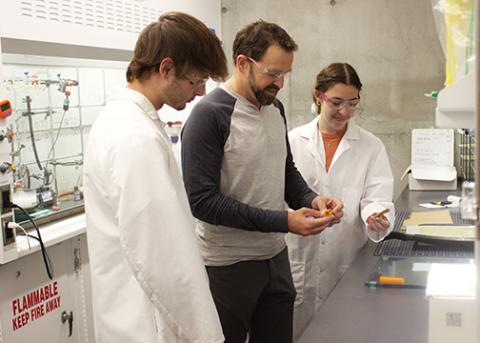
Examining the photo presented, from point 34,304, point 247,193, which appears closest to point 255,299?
point 247,193

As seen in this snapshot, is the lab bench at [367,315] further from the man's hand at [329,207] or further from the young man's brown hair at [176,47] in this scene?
the young man's brown hair at [176,47]

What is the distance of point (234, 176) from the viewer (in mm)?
1908

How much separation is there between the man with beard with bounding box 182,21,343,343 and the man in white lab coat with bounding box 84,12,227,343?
0.38 m

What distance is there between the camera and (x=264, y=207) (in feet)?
6.41

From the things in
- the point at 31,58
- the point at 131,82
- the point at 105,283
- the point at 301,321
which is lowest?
the point at 301,321

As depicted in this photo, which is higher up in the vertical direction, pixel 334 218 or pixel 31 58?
pixel 31 58

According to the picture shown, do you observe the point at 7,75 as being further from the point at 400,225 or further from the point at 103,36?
the point at 400,225

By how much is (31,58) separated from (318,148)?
1.68 metres

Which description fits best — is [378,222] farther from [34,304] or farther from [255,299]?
[34,304]

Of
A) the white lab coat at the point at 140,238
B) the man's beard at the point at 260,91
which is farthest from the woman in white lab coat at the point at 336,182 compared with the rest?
the white lab coat at the point at 140,238

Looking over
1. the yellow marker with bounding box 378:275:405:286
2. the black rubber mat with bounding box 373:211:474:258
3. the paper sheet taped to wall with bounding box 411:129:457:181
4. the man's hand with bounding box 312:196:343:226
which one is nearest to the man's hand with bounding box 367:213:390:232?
the black rubber mat with bounding box 373:211:474:258

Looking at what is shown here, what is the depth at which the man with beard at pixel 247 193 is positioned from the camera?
183cm

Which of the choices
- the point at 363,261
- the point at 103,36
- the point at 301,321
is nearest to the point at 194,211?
the point at 363,261

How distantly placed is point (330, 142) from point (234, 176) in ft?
2.61
